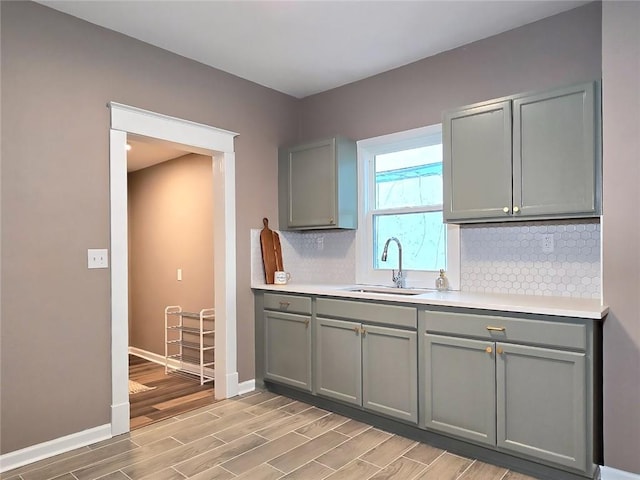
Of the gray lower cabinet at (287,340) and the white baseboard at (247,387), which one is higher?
the gray lower cabinet at (287,340)

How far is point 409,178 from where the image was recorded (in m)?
3.58

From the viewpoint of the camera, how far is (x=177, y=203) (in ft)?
16.6

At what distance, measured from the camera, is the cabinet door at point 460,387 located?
2.42 m

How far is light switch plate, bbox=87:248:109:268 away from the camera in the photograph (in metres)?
2.77

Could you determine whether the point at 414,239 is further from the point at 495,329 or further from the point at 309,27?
the point at 309,27

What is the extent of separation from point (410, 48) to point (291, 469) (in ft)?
9.63

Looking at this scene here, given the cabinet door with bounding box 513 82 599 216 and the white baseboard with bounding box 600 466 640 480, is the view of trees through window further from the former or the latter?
the white baseboard with bounding box 600 466 640 480

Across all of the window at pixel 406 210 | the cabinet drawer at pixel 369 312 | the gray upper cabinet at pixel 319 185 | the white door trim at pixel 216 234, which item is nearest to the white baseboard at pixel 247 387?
the white door trim at pixel 216 234

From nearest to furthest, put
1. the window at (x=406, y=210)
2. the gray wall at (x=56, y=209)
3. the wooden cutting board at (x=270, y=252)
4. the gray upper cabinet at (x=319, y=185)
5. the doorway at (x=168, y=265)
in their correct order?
the gray wall at (x=56, y=209), the window at (x=406, y=210), the gray upper cabinet at (x=319, y=185), the wooden cutting board at (x=270, y=252), the doorway at (x=168, y=265)

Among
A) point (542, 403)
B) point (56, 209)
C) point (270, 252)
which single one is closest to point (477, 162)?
point (542, 403)

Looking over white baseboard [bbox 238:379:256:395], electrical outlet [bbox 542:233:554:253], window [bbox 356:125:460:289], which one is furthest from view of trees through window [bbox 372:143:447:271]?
white baseboard [bbox 238:379:256:395]

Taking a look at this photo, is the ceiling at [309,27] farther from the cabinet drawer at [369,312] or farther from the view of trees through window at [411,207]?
the cabinet drawer at [369,312]

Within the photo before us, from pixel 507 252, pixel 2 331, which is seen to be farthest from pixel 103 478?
pixel 507 252

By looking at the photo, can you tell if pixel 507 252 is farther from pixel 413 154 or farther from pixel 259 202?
pixel 259 202
